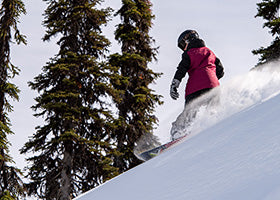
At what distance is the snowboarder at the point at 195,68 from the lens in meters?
6.53

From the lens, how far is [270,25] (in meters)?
12.8

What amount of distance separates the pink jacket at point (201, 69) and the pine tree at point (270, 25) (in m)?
6.58

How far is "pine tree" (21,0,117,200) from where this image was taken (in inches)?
460

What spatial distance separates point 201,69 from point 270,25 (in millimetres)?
7773

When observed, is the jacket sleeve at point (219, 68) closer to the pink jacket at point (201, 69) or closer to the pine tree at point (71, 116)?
the pink jacket at point (201, 69)

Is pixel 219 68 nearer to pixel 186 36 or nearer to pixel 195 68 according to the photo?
pixel 195 68

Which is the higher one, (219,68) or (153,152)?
(219,68)

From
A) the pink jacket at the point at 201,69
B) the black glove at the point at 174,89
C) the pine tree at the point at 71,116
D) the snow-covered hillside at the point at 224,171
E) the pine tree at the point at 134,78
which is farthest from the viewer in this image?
the pine tree at the point at 134,78

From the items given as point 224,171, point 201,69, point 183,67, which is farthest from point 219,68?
point 224,171

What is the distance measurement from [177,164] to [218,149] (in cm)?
41

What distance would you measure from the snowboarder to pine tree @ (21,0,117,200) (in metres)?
5.52

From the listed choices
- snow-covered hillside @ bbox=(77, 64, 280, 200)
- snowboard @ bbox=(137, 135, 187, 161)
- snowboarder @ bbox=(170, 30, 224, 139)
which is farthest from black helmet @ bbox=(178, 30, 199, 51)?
snow-covered hillside @ bbox=(77, 64, 280, 200)

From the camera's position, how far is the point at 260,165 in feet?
5.95

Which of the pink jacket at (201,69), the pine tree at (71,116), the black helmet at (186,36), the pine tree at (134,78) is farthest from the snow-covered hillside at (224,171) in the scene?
the pine tree at (134,78)
